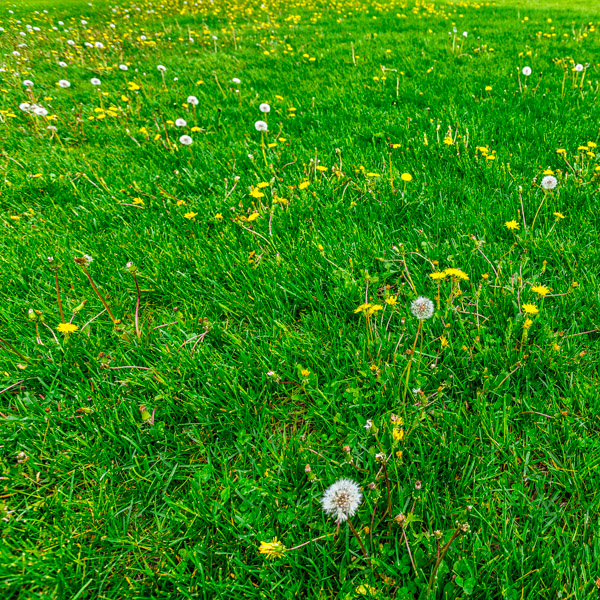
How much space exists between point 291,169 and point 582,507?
267 centimetres

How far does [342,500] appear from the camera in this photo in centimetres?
110

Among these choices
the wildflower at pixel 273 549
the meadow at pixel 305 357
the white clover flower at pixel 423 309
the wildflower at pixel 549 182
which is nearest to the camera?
the wildflower at pixel 273 549

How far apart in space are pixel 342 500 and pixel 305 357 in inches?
25.8

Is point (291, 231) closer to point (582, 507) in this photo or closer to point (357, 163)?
point (357, 163)

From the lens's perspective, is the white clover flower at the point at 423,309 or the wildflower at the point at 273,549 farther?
the white clover flower at the point at 423,309

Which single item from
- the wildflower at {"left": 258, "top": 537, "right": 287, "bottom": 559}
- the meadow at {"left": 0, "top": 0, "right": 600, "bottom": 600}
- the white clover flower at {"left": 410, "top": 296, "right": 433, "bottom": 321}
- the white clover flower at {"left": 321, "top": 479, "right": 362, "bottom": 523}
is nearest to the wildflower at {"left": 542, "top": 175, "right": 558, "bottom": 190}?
the meadow at {"left": 0, "top": 0, "right": 600, "bottom": 600}

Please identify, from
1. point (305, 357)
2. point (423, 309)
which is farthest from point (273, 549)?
point (423, 309)

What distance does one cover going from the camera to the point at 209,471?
1.31 metres

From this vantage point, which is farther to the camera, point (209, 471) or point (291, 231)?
point (291, 231)

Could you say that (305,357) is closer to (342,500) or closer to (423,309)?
(423,309)

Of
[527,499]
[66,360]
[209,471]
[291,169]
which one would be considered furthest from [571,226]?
[66,360]

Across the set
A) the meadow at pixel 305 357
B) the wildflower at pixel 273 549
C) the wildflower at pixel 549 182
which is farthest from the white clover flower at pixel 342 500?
the wildflower at pixel 549 182

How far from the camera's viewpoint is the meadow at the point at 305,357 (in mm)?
1104

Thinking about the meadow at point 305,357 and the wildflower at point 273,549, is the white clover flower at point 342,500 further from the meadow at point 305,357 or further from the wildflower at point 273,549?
the wildflower at point 273,549
